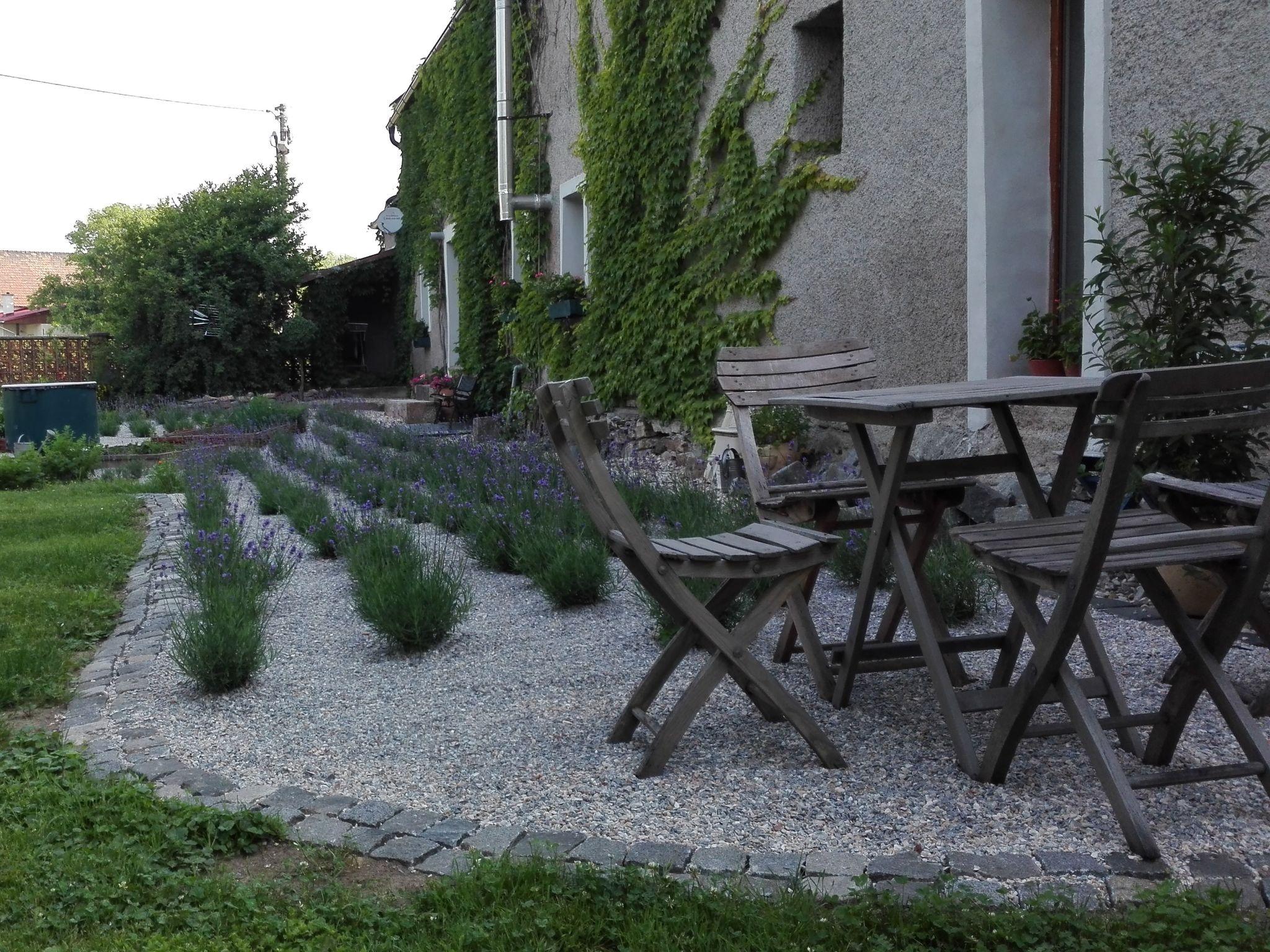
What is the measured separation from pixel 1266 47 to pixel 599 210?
6739mm

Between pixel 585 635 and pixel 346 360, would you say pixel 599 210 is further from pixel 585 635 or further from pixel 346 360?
pixel 346 360

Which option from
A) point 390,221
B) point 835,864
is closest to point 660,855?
point 835,864

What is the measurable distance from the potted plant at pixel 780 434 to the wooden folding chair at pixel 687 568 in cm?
408

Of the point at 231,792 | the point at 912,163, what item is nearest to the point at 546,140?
the point at 912,163

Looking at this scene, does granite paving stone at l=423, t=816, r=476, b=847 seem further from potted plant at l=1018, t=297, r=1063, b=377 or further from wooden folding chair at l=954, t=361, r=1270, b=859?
potted plant at l=1018, t=297, r=1063, b=377

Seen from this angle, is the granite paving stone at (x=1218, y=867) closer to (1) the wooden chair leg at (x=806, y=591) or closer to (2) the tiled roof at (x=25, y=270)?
(1) the wooden chair leg at (x=806, y=591)

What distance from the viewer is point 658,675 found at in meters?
3.06

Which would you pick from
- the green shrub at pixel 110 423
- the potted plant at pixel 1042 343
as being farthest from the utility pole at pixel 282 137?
the potted plant at pixel 1042 343

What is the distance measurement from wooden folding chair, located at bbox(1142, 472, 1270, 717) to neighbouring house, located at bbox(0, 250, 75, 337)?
5416cm

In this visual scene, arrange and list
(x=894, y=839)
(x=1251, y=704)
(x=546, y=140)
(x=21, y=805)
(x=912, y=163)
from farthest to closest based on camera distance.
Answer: (x=546, y=140), (x=912, y=163), (x=1251, y=704), (x=21, y=805), (x=894, y=839)

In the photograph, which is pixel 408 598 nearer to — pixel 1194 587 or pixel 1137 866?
pixel 1137 866

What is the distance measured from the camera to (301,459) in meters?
9.44

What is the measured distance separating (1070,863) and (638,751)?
116cm

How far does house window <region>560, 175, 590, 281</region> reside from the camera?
39.5 feet
